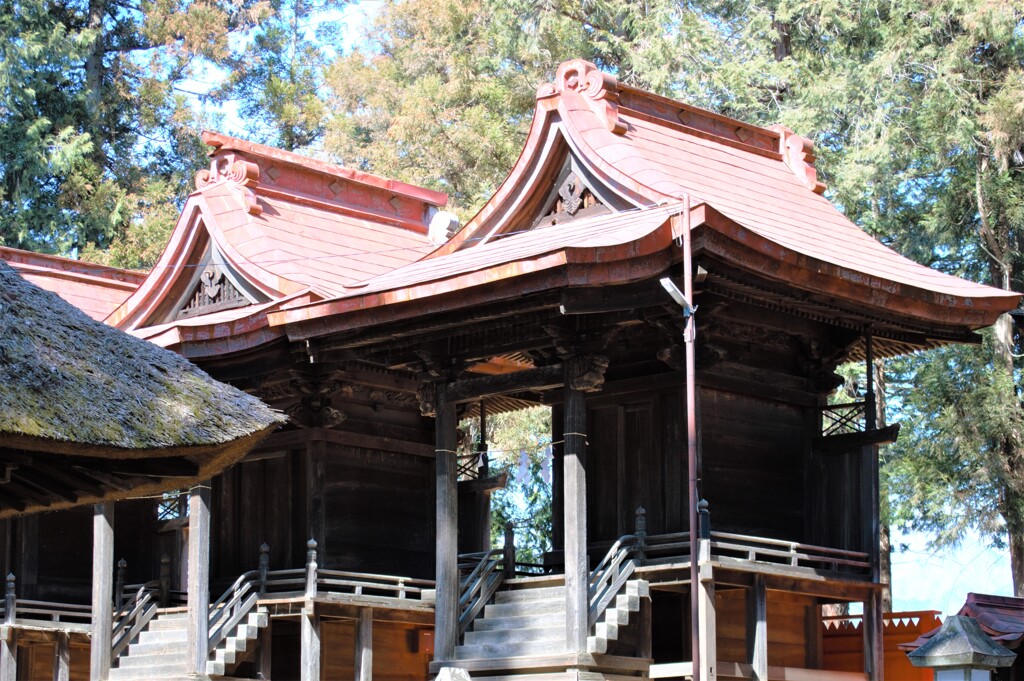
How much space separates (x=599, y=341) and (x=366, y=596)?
4836 millimetres

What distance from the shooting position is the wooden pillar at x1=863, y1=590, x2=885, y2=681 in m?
17.5

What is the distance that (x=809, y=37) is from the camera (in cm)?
3058

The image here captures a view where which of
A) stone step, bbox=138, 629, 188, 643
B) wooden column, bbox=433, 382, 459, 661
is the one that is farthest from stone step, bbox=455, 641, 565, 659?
stone step, bbox=138, 629, 188, 643

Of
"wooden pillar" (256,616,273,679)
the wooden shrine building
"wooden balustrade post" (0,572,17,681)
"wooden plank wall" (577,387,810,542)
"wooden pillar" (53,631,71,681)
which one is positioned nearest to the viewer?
the wooden shrine building

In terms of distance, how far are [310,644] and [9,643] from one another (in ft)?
17.4

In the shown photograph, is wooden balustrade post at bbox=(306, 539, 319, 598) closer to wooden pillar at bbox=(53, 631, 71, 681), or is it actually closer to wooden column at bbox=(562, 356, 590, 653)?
wooden column at bbox=(562, 356, 590, 653)

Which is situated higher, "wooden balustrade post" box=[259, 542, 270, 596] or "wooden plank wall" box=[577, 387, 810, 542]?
"wooden plank wall" box=[577, 387, 810, 542]

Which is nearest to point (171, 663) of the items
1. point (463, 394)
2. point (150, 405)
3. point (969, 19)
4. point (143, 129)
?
point (463, 394)

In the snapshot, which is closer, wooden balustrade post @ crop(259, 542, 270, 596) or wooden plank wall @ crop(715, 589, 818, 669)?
wooden plank wall @ crop(715, 589, 818, 669)

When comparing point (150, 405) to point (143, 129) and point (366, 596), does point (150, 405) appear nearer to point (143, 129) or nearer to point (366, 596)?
point (366, 596)

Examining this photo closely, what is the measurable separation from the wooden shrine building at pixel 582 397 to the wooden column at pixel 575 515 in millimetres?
32

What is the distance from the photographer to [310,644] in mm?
19203

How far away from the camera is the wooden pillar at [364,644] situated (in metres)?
19.5

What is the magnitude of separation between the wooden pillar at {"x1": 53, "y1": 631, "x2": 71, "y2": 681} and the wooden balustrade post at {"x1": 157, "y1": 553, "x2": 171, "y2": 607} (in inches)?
71.6
